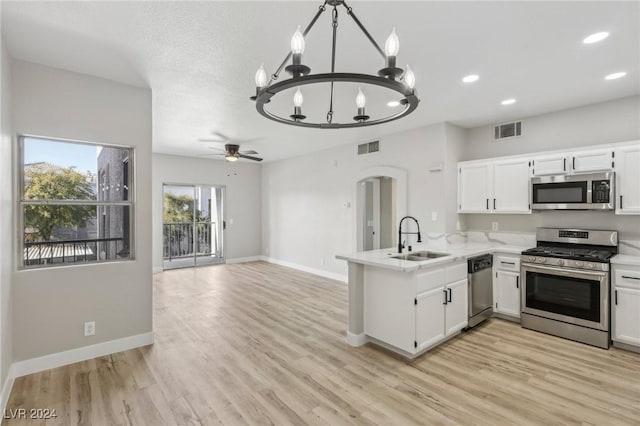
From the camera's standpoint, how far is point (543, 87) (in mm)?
3518

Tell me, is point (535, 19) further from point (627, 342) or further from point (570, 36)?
point (627, 342)

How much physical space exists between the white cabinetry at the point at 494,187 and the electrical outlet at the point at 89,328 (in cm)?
496

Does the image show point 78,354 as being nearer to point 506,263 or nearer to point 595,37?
point 506,263

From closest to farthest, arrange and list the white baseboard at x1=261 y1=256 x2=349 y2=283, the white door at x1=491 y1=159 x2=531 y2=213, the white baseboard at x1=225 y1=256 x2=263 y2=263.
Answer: the white door at x1=491 y1=159 x2=531 y2=213
the white baseboard at x1=261 y1=256 x2=349 y2=283
the white baseboard at x1=225 y1=256 x2=263 y2=263

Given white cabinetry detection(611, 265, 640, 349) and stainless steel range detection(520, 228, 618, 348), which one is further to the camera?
stainless steel range detection(520, 228, 618, 348)

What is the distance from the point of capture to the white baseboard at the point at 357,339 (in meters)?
3.48

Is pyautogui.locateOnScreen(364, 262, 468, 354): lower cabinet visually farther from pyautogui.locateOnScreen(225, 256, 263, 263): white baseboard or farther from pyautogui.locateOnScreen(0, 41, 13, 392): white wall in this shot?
pyautogui.locateOnScreen(225, 256, 263, 263): white baseboard

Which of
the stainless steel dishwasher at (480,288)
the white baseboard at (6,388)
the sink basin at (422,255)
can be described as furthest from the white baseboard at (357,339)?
the white baseboard at (6,388)

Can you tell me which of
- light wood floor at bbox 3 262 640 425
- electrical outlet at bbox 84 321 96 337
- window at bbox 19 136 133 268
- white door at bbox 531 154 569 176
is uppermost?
white door at bbox 531 154 569 176

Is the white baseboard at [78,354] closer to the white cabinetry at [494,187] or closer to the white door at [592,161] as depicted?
the white cabinetry at [494,187]

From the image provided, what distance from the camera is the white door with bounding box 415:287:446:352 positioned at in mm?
3111

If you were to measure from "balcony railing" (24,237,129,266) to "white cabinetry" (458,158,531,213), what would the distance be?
184 inches

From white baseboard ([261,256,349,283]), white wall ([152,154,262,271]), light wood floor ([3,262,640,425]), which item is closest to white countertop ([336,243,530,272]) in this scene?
light wood floor ([3,262,640,425])

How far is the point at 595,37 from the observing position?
8.27 feet
